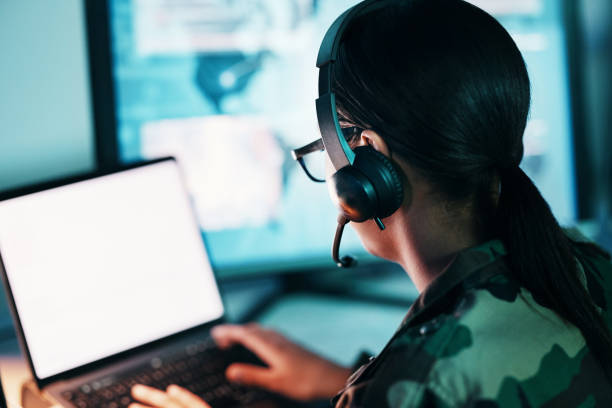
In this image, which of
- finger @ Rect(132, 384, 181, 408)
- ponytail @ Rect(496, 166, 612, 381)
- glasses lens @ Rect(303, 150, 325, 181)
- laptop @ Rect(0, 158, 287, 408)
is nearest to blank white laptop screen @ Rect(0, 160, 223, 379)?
laptop @ Rect(0, 158, 287, 408)

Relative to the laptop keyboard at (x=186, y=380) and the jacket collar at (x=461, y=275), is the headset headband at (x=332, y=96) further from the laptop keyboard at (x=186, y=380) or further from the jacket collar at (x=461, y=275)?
the laptop keyboard at (x=186, y=380)

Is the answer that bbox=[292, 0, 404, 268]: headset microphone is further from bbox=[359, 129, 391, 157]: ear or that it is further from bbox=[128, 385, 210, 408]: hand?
bbox=[128, 385, 210, 408]: hand

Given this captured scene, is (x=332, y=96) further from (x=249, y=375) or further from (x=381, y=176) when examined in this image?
(x=249, y=375)

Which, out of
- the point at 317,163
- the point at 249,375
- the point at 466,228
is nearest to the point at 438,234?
the point at 466,228

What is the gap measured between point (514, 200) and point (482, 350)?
16cm

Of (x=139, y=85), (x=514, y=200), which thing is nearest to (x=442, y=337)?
(x=514, y=200)

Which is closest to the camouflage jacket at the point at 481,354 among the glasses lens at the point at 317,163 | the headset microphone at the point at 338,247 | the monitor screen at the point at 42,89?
the headset microphone at the point at 338,247

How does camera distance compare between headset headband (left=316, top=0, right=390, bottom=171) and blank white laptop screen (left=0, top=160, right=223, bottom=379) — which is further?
blank white laptop screen (left=0, top=160, right=223, bottom=379)

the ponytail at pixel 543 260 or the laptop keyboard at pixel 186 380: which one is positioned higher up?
the ponytail at pixel 543 260

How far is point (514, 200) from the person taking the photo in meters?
0.53

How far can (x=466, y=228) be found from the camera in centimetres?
56

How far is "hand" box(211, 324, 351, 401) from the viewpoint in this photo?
759 millimetres

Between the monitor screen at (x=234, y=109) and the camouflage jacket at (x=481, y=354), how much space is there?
1.67 feet

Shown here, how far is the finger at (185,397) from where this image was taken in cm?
68
